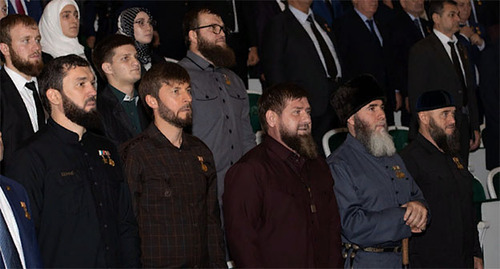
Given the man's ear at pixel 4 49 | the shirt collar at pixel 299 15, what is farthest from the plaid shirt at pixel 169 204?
the shirt collar at pixel 299 15

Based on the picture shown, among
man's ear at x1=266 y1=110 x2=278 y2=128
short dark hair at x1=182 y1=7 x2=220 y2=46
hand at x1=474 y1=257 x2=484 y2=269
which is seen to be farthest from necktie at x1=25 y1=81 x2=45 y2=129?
hand at x1=474 y1=257 x2=484 y2=269

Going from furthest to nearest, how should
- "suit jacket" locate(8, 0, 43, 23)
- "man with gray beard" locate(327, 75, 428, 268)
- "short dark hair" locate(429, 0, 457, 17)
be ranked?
"short dark hair" locate(429, 0, 457, 17)
"suit jacket" locate(8, 0, 43, 23)
"man with gray beard" locate(327, 75, 428, 268)

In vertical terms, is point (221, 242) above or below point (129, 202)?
below

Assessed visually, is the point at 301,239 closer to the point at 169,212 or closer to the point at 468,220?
the point at 169,212

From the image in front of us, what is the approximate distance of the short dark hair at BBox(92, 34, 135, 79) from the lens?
676 cm

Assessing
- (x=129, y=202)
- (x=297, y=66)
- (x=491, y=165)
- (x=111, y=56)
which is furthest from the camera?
(x=491, y=165)

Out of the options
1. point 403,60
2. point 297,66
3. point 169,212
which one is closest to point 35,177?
point 169,212

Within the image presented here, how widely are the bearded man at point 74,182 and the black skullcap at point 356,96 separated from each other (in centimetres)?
187

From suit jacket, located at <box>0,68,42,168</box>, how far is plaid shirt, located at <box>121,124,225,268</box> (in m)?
0.83

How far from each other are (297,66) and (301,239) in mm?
3015

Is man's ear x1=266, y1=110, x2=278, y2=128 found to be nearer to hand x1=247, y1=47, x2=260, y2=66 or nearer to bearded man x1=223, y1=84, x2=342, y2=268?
bearded man x1=223, y1=84, x2=342, y2=268

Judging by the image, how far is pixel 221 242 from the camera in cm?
589

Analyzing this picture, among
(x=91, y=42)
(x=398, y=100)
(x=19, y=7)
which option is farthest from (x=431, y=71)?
(x=19, y=7)

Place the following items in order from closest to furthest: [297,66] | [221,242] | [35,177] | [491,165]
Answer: [35,177]
[221,242]
[297,66]
[491,165]
